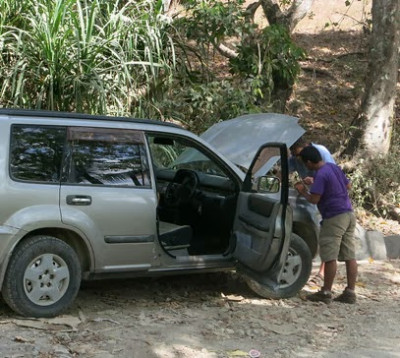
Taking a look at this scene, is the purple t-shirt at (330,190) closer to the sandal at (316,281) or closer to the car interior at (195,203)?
the car interior at (195,203)

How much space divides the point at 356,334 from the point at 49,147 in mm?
A: 3001

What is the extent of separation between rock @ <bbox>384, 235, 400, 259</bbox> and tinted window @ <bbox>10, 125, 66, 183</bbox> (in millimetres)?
5051

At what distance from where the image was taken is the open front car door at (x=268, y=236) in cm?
581

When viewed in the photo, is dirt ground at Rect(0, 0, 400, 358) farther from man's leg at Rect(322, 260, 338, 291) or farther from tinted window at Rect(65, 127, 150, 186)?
tinted window at Rect(65, 127, 150, 186)

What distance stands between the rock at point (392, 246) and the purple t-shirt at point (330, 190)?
2607 mm

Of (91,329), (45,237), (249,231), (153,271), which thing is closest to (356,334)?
(249,231)

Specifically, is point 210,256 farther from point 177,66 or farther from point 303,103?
point 303,103

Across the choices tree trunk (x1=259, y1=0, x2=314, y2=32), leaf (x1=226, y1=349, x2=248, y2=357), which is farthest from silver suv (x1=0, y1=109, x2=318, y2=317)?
tree trunk (x1=259, y1=0, x2=314, y2=32)

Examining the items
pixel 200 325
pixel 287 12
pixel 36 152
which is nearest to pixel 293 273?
pixel 200 325

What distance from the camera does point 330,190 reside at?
6.48 m

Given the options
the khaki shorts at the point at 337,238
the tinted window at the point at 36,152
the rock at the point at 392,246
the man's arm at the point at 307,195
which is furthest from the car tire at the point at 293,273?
the rock at the point at 392,246

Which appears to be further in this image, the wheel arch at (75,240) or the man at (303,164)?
the man at (303,164)

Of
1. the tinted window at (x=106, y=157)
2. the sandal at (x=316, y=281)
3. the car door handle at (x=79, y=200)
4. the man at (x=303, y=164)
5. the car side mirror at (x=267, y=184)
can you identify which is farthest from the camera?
the sandal at (x=316, y=281)

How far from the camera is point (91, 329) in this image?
5371 millimetres
